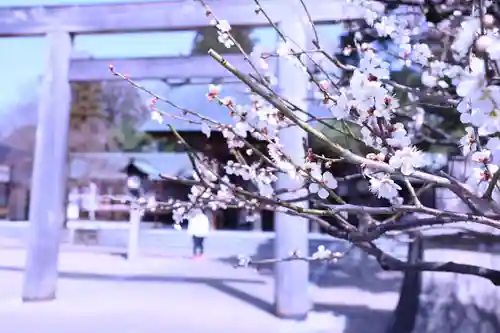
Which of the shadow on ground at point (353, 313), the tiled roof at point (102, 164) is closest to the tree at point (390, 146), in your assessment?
the shadow on ground at point (353, 313)

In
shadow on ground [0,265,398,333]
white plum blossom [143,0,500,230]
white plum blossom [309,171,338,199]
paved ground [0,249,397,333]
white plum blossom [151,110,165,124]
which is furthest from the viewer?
shadow on ground [0,265,398,333]

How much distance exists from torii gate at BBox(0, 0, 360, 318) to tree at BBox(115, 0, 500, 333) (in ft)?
2.43

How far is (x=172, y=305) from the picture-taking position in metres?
3.70

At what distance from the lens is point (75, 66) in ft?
12.0

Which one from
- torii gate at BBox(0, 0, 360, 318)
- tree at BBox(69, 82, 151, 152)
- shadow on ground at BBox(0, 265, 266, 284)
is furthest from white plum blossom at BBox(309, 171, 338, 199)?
tree at BBox(69, 82, 151, 152)

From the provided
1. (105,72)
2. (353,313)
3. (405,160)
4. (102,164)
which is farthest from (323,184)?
(102,164)

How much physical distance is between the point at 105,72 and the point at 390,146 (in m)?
2.92

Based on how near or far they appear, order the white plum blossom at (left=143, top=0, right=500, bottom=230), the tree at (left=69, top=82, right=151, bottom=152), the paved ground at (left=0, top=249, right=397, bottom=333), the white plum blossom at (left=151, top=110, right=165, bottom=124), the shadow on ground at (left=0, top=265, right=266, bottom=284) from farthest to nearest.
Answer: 1. the tree at (left=69, top=82, right=151, bottom=152)
2. the shadow on ground at (left=0, top=265, right=266, bottom=284)
3. the paved ground at (left=0, top=249, right=397, bottom=333)
4. the white plum blossom at (left=151, top=110, right=165, bottom=124)
5. the white plum blossom at (left=143, top=0, right=500, bottom=230)

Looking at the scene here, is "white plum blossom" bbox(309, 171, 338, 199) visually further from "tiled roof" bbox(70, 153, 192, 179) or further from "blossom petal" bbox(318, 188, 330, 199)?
"tiled roof" bbox(70, 153, 192, 179)

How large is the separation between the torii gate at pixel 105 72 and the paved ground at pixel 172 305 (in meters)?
0.23

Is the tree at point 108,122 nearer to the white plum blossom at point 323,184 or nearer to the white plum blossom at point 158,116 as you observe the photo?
the white plum blossom at point 158,116

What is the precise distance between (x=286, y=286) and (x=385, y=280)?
193 cm

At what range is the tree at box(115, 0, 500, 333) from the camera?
0.85 metres

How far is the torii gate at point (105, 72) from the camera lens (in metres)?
3.27
